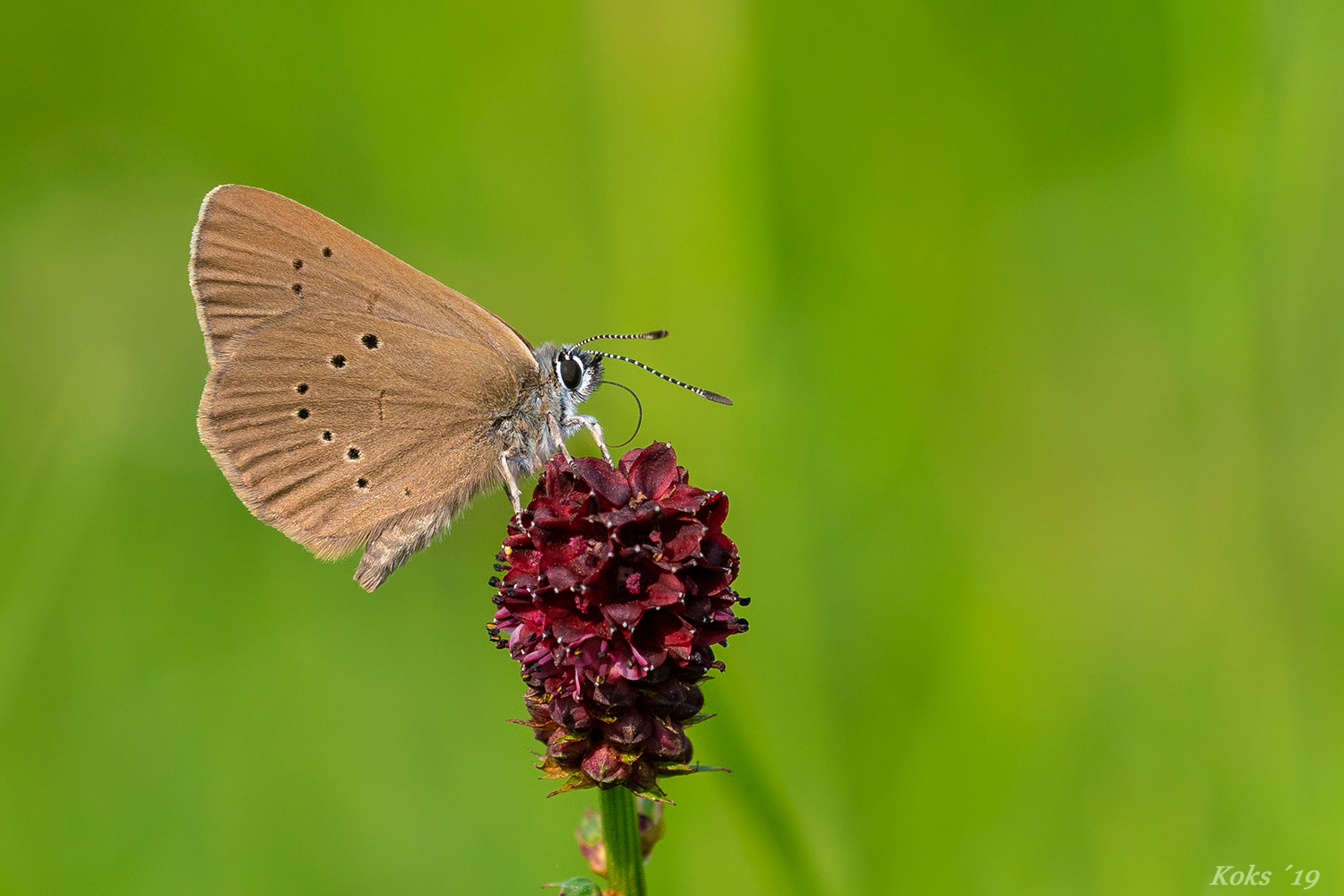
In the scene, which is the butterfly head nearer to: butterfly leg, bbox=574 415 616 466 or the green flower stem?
butterfly leg, bbox=574 415 616 466

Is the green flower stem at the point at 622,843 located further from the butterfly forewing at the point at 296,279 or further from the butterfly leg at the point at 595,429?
the butterfly forewing at the point at 296,279

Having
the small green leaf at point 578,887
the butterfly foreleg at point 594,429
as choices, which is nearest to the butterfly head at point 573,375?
the butterfly foreleg at point 594,429

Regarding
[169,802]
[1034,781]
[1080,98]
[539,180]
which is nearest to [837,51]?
[1080,98]

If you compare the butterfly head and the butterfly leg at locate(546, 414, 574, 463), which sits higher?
the butterfly head

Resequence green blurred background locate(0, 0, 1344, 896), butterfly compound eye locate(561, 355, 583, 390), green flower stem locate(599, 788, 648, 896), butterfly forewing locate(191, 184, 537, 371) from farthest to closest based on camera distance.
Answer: green blurred background locate(0, 0, 1344, 896) → butterfly compound eye locate(561, 355, 583, 390) → butterfly forewing locate(191, 184, 537, 371) → green flower stem locate(599, 788, 648, 896)

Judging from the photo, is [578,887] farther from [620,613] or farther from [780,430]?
[780,430]

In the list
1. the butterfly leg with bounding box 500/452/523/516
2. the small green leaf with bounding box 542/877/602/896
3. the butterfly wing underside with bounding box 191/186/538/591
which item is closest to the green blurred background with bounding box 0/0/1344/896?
the butterfly leg with bounding box 500/452/523/516
